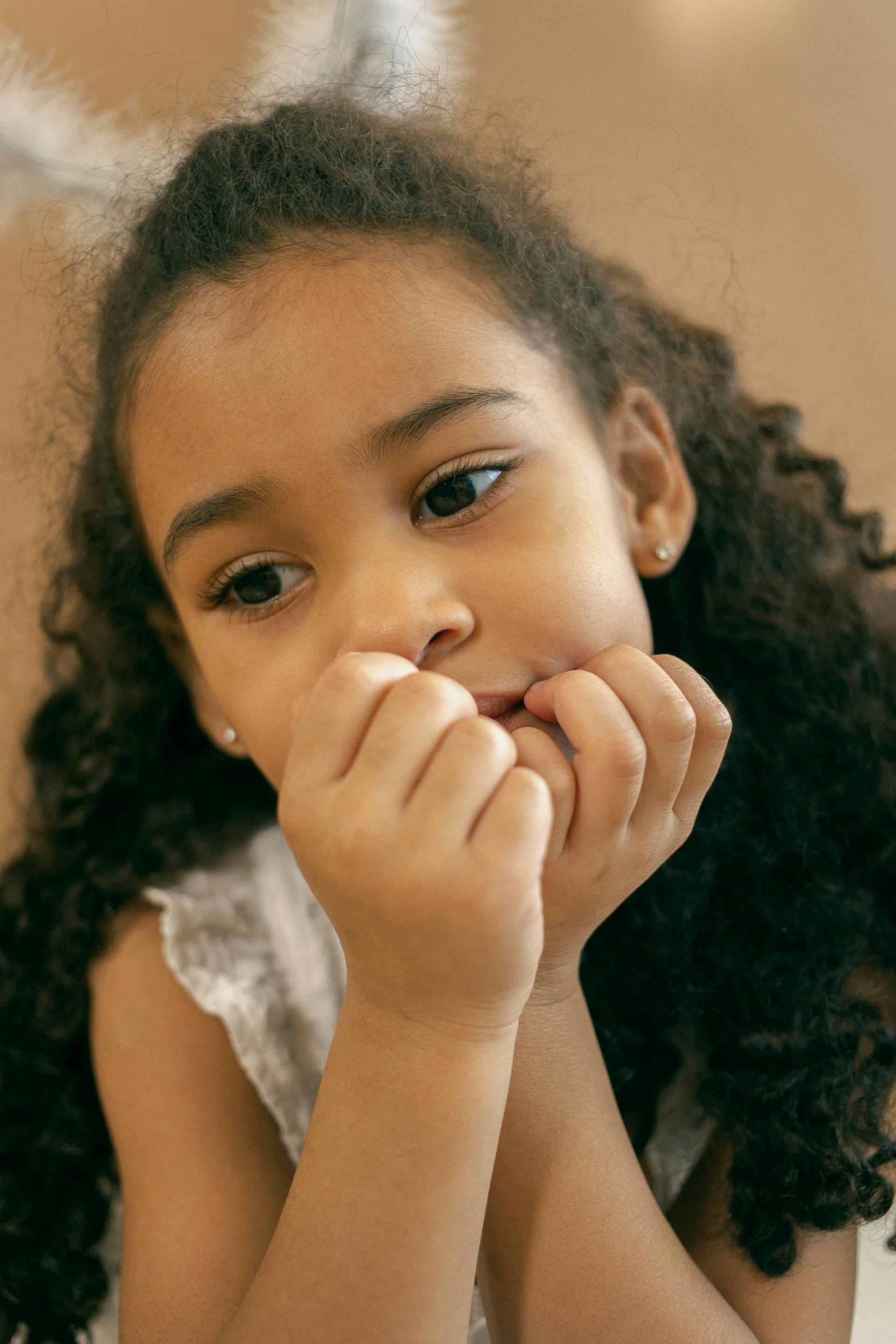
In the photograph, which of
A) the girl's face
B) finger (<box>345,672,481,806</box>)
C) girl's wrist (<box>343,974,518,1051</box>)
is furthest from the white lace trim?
finger (<box>345,672,481,806</box>)

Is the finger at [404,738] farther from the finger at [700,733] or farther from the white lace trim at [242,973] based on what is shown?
the white lace trim at [242,973]

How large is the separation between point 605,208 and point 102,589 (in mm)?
745

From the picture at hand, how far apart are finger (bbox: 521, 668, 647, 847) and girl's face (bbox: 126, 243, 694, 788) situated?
0.20 ft

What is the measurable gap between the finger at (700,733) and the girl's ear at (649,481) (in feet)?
0.72

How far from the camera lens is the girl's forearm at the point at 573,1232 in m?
0.72

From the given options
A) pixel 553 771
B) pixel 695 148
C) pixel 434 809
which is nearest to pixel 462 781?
pixel 434 809

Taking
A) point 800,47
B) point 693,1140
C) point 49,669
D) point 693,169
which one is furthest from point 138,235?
point 693,1140

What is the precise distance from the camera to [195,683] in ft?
3.59

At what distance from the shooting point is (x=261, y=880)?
3.80ft

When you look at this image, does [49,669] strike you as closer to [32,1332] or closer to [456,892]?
[32,1332]

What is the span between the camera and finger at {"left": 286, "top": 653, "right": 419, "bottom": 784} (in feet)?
1.99

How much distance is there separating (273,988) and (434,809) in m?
0.59

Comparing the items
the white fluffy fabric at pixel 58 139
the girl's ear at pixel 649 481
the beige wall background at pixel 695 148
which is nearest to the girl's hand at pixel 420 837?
the girl's ear at pixel 649 481

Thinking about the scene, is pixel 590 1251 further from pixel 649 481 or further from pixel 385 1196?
pixel 649 481
